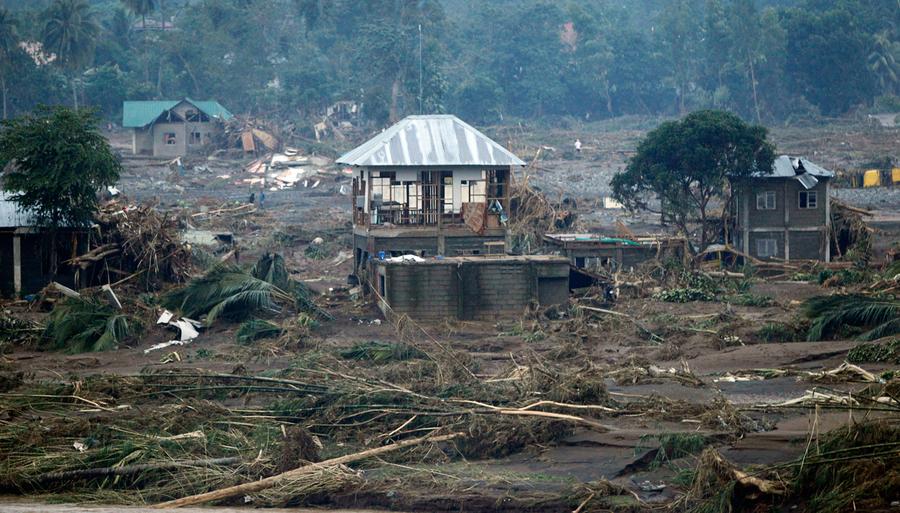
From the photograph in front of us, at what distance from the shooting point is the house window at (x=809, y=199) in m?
41.1

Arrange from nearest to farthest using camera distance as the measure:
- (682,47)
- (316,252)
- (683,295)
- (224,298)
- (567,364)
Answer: (567,364) < (224,298) < (683,295) < (316,252) < (682,47)

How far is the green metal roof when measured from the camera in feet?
236

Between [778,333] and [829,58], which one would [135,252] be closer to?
[778,333]

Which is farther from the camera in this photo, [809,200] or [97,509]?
[809,200]

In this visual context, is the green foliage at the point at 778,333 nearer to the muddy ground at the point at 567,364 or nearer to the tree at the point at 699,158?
the muddy ground at the point at 567,364

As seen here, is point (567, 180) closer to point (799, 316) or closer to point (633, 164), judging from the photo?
point (633, 164)

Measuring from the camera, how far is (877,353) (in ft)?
70.8

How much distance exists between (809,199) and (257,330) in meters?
21.8

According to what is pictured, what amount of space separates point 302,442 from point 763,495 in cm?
656

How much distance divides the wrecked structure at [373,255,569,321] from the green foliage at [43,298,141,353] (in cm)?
680

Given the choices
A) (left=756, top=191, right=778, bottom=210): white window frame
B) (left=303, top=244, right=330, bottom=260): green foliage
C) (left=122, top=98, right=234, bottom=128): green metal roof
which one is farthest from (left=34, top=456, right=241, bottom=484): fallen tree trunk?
(left=122, top=98, right=234, bottom=128): green metal roof

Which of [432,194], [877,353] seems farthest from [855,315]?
[432,194]

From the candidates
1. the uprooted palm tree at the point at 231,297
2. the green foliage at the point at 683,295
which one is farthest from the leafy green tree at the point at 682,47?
the uprooted palm tree at the point at 231,297

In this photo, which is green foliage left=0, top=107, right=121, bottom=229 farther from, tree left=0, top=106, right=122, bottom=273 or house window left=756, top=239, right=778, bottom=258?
house window left=756, top=239, right=778, bottom=258
